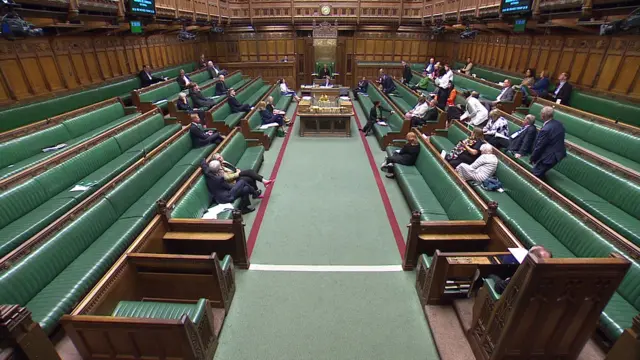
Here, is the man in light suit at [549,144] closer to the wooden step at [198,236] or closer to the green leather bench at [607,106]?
the green leather bench at [607,106]

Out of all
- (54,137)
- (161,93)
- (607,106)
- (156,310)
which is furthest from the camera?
(161,93)

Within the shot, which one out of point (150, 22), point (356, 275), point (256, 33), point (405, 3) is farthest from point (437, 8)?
point (356, 275)

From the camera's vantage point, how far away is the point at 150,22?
970cm

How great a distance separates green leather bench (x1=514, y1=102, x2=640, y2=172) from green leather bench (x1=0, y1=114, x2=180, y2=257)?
780 cm

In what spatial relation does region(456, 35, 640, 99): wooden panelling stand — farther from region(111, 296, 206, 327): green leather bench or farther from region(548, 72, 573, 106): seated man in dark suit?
region(111, 296, 206, 327): green leather bench

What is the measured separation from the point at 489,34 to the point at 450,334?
12.7 metres

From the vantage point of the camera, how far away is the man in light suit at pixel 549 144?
4.42 meters

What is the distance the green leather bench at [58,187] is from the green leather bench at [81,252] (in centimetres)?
59

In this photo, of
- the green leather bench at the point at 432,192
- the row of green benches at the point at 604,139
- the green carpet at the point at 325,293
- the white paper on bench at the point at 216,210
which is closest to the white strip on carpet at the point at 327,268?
the green carpet at the point at 325,293

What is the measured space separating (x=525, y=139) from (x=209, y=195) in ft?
17.7

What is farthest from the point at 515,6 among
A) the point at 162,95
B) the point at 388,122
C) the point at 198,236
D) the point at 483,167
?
the point at 162,95

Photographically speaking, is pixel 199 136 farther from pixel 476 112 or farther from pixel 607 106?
pixel 607 106

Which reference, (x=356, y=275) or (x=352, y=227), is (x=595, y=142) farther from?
(x=356, y=275)

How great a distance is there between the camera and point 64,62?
784 cm
